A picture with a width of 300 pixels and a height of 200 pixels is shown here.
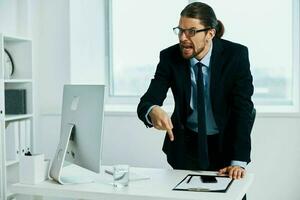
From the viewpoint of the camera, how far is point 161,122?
6.67 ft

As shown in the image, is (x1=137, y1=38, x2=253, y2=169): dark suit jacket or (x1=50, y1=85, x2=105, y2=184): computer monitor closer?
(x1=50, y1=85, x2=105, y2=184): computer monitor

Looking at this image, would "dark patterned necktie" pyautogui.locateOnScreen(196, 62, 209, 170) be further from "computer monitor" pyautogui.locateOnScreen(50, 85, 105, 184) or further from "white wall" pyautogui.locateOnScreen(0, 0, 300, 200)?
"white wall" pyautogui.locateOnScreen(0, 0, 300, 200)

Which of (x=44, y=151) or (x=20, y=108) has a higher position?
(x=20, y=108)

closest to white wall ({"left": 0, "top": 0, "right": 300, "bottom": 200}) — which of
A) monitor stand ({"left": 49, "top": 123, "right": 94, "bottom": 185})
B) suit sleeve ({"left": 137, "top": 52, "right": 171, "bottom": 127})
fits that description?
suit sleeve ({"left": 137, "top": 52, "right": 171, "bottom": 127})

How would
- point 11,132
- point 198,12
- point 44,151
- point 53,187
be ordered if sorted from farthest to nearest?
point 44,151, point 11,132, point 198,12, point 53,187

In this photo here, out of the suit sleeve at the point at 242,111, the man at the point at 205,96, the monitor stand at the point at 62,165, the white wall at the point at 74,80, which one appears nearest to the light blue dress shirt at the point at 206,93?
the man at the point at 205,96

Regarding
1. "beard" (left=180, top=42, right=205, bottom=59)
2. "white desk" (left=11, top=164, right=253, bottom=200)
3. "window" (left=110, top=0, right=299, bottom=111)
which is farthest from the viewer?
"window" (left=110, top=0, right=299, bottom=111)

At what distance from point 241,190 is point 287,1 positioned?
2.15 m

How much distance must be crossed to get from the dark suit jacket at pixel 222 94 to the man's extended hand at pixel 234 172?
0.05 metres

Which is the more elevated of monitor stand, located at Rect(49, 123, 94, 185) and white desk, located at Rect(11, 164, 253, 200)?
monitor stand, located at Rect(49, 123, 94, 185)

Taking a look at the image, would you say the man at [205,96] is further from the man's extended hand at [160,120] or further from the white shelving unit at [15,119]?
the white shelving unit at [15,119]

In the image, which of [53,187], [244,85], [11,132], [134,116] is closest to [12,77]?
[11,132]

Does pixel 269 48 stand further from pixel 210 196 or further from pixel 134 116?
pixel 210 196

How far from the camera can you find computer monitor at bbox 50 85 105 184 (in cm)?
198
